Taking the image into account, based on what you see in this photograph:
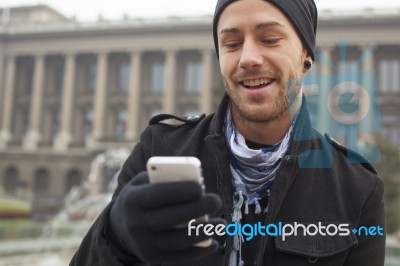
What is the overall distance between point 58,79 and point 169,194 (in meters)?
55.0

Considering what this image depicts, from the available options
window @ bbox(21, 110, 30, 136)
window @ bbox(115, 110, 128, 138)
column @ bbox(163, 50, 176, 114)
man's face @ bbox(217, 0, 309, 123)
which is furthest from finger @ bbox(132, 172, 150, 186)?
window @ bbox(21, 110, 30, 136)

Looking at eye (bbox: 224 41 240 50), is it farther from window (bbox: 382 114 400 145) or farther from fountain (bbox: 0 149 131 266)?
fountain (bbox: 0 149 131 266)

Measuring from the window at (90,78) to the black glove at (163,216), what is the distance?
52.2 m

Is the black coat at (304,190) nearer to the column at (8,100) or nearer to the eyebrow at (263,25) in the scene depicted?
the eyebrow at (263,25)

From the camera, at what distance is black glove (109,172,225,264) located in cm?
130

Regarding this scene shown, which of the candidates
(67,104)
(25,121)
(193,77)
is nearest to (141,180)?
(193,77)

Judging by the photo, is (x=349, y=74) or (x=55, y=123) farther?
(x=55, y=123)

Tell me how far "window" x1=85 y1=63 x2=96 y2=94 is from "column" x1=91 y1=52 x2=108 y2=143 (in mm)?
1982

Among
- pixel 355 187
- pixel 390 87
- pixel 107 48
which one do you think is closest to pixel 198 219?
pixel 355 187

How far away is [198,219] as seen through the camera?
4.47 feet

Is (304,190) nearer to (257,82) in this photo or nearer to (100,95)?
(257,82)

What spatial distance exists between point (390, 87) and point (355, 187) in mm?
44853

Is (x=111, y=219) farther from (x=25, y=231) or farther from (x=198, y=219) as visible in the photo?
(x=25, y=231)

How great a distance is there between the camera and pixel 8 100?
5297 centimetres
